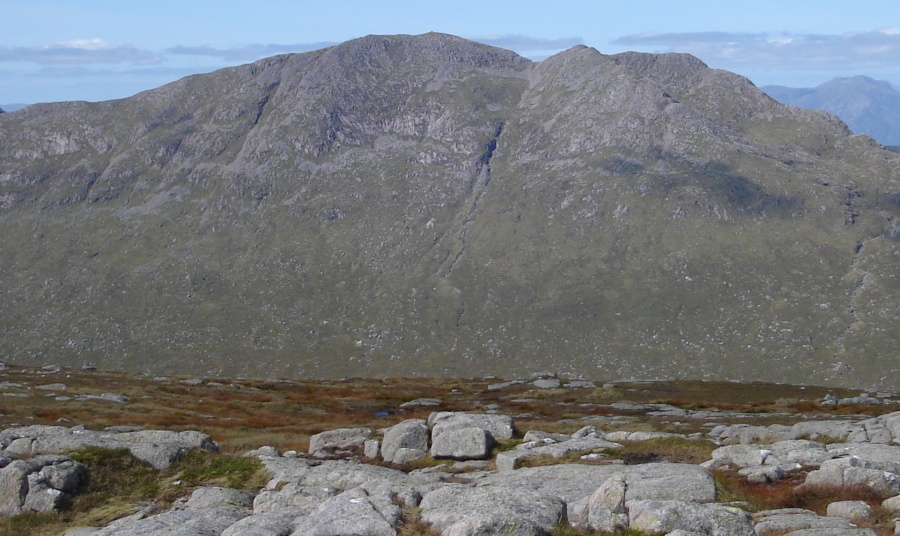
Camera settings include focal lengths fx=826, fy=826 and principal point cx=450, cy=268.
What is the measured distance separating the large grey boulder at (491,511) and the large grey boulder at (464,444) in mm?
13000

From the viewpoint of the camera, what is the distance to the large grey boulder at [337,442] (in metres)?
54.1

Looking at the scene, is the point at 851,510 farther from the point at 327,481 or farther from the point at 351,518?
the point at 327,481

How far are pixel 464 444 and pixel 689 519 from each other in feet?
67.2

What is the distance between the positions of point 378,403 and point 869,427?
66.0 m

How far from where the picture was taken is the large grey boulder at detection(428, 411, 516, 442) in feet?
163

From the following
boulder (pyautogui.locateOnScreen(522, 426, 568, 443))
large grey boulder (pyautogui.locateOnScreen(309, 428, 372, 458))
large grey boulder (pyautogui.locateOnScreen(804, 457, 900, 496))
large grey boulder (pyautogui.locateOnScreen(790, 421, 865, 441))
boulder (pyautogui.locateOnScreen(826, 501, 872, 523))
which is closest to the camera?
boulder (pyautogui.locateOnScreen(826, 501, 872, 523))

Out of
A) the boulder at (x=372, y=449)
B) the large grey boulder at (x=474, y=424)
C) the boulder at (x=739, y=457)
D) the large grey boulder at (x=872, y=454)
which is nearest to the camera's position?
the large grey boulder at (x=872, y=454)

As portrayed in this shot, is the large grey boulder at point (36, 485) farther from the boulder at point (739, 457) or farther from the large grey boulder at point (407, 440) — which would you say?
the boulder at point (739, 457)

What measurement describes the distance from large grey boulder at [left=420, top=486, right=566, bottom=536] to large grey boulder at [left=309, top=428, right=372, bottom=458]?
A: 73.1 ft

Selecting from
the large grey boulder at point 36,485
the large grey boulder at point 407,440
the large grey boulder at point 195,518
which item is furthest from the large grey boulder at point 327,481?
the large grey boulder at point 36,485

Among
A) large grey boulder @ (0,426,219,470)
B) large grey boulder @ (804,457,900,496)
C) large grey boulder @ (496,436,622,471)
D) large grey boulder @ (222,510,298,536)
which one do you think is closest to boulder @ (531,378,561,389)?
large grey boulder @ (496,436,622,471)

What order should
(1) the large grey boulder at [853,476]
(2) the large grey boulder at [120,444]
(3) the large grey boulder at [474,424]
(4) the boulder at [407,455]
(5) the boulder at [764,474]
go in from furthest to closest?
1. (3) the large grey boulder at [474,424]
2. (4) the boulder at [407,455]
3. (2) the large grey boulder at [120,444]
4. (5) the boulder at [764,474]
5. (1) the large grey boulder at [853,476]

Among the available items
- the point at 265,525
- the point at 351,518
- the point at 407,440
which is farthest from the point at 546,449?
the point at 265,525

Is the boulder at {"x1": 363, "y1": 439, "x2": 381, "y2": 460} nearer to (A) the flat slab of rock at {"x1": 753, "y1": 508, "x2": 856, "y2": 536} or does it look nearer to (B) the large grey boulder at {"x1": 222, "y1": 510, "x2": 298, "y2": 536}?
(B) the large grey boulder at {"x1": 222, "y1": 510, "x2": 298, "y2": 536}
